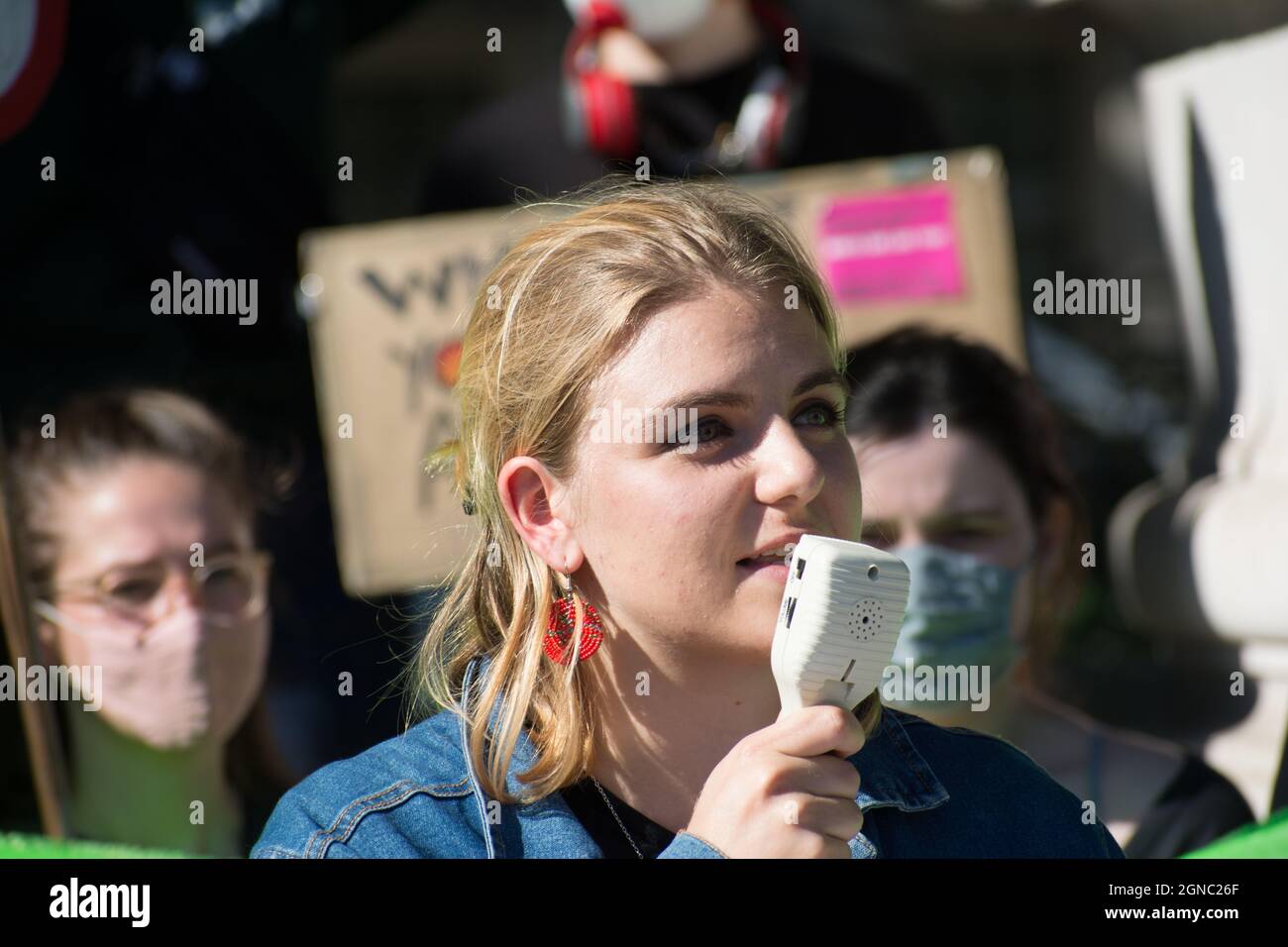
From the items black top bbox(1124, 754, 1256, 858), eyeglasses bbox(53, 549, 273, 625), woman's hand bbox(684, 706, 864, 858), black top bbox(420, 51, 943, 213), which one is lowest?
black top bbox(1124, 754, 1256, 858)

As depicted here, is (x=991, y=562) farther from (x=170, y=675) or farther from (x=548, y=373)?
(x=170, y=675)

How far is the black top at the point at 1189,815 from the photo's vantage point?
3283 millimetres

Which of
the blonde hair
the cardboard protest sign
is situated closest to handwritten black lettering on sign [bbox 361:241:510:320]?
the cardboard protest sign

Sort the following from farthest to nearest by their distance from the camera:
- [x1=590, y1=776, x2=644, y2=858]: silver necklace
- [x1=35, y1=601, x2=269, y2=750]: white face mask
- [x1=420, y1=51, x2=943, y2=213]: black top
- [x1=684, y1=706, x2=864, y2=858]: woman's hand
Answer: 1. [x1=420, y1=51, x2=943, y2=213]: black top
2. [x1=35, y1=601, x2=269, y2=750]: white face mask
3. [x1=590, y1=776, x2=644, y2=858]: silver necklace
4. [x1=684, y1=706, x2=864, y2=858]: woman's hand

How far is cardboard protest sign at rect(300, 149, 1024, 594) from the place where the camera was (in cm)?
367

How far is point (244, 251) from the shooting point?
150 inches

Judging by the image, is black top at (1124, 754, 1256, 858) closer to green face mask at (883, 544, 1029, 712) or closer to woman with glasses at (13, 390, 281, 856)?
green face mask at (883, 544, 1029, 712)

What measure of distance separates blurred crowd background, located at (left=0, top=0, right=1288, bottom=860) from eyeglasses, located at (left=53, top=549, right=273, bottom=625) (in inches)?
5.2

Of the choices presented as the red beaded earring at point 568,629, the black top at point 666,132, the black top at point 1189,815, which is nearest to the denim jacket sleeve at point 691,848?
the red beaded earring at point 568,629

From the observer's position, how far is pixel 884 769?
2.01m

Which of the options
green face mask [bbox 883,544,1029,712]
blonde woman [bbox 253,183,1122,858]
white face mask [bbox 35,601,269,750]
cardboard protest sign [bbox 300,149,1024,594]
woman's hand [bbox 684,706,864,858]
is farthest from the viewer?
cardboard protest sign [bbox 300,149,1024,594]

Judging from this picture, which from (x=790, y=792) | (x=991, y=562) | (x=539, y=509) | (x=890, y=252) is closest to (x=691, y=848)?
(x=790, y=792)

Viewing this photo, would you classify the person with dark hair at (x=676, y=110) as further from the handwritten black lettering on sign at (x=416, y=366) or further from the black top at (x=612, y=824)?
the black top at (x=612, y=824)
